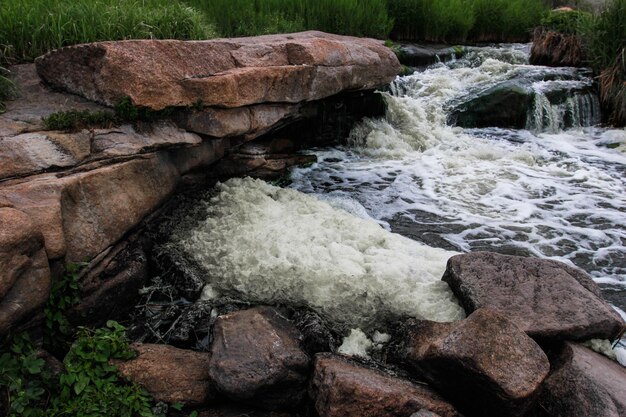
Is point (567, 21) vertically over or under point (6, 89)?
over

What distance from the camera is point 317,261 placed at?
376 cm

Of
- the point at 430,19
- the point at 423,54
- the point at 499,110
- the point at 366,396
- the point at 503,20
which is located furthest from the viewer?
the point at 503,20

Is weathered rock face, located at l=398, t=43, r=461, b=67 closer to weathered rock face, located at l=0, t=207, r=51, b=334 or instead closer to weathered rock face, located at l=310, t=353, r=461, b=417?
weathered rock face, located at l=310, t=353, r=461, b=417

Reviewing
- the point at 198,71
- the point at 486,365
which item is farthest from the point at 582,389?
the point at 198,71

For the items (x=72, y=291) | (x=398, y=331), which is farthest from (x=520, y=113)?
(x=72, y=291)

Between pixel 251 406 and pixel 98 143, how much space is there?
2.23 m

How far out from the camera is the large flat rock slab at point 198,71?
12.3 ft

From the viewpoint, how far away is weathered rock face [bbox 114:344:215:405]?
103 inches

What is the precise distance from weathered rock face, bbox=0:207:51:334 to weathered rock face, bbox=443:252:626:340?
2706 mm

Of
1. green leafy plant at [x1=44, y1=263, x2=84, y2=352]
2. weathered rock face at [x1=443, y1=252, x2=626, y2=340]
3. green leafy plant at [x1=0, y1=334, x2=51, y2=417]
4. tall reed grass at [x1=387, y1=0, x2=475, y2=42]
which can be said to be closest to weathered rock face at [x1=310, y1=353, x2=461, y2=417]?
weathered rock face at [x1=443, y1=252, x2=626, y2=340]

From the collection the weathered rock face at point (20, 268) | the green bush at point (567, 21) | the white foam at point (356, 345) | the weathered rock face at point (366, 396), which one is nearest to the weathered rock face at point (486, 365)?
the weathered rock face at point (366, 396)

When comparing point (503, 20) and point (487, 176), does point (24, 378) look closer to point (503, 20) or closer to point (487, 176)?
point (487, 176)

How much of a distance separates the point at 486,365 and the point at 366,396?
25.5 inches

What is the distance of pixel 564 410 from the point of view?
8.15ft
